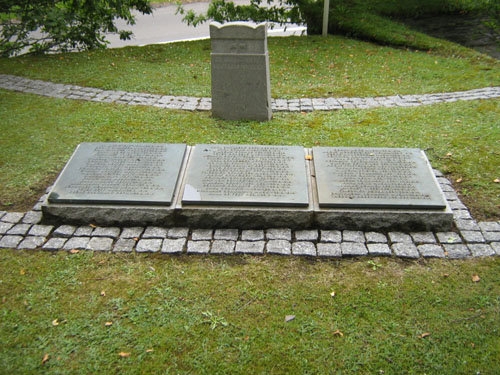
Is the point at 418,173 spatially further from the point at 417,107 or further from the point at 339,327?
the point at 417,107

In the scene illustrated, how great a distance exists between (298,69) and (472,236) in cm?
572

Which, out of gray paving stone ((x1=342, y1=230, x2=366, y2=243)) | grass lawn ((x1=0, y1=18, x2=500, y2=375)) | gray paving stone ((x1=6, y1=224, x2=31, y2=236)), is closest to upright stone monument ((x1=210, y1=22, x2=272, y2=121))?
grass lawn ((x1=0, y1=18, x2=500, y2=375))

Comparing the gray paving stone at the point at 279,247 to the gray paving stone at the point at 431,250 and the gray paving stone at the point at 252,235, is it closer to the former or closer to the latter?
the gray paving stone at the point at 252,235

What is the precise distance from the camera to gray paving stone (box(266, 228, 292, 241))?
4285 mm

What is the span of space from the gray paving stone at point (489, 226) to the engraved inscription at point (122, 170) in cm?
342

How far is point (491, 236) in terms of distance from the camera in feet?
14.1

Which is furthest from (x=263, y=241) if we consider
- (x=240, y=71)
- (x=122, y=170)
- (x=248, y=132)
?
(x=240, y=71)

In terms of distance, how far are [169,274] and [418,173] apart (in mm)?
2849

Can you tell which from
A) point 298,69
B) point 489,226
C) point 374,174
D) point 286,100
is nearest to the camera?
point 489,226

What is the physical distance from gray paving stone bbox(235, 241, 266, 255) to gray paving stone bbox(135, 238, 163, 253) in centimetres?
81

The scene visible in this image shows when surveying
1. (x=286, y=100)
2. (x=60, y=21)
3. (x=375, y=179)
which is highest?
(x=60, y=21)

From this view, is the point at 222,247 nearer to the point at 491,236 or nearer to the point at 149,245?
the point at 149,245

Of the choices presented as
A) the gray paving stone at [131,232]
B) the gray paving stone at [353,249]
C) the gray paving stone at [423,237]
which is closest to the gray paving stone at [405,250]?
the gray paving stone at [423,237]

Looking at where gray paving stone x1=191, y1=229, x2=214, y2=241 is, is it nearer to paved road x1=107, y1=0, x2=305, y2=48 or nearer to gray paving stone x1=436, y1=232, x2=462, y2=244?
gray paving stone x1=436, y1=232, x2=462, y2=244
